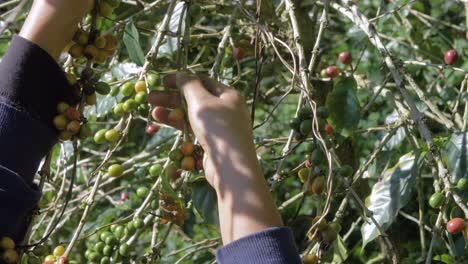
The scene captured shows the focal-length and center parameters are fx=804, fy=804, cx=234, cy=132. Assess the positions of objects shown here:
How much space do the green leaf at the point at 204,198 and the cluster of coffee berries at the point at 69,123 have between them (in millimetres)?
299

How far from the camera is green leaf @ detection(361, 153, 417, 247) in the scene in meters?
1.49

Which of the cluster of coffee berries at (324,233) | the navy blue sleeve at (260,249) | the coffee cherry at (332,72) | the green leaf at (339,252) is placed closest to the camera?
the navy blue sleeve at (260,249)

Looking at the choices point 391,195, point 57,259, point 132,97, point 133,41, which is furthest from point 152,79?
point 391,195

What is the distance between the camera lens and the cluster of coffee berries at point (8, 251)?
1.10 meters

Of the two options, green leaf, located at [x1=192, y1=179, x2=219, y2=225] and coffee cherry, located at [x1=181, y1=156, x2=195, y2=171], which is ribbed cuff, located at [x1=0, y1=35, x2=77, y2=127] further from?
green leaf, located at [x1=192, y1=179, x2=219, y2=225]

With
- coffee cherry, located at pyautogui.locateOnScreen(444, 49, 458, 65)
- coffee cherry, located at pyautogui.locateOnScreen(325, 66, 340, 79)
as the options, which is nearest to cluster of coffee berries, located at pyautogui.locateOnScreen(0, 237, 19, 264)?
coffee cherry, located at pyautogui.locateOnScreen(325, 66, 340, 79)

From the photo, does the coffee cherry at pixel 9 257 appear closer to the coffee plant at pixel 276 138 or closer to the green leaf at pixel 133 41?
the coffee plant at pixel 276 138

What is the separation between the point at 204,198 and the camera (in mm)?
1441

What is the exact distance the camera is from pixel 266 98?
2.28 m

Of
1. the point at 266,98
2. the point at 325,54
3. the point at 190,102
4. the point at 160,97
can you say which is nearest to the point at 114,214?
the point at 266,98

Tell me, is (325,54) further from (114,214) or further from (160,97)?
(160,97)

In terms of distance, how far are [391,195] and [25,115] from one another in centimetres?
70

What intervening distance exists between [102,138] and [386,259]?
0.97m

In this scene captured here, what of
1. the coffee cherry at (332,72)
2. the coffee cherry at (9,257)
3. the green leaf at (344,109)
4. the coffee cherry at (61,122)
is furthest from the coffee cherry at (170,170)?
the coffee cherry at (332,72)
